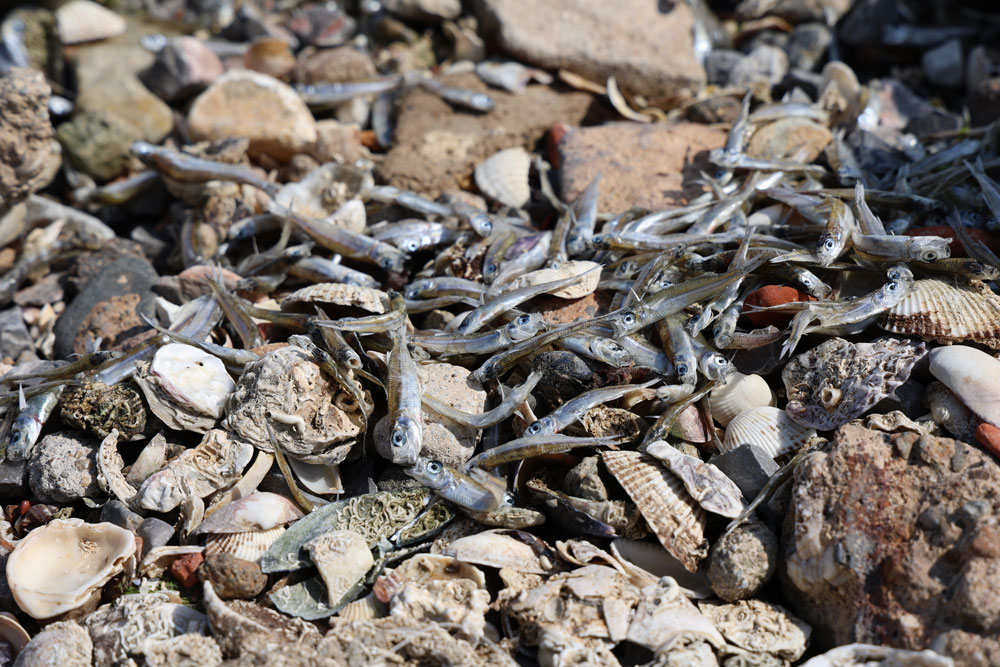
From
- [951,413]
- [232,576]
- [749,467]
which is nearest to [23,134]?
[232,576]

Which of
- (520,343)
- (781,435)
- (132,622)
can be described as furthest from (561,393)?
(132,622)

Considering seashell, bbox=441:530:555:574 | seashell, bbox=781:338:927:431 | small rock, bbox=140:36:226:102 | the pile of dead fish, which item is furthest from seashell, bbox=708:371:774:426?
small rock, bbox=140:36:226:102

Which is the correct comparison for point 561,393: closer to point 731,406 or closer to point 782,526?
point 731,406

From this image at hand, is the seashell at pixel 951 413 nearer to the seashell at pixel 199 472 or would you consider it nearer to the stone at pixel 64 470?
the seashell at pixel 199 472

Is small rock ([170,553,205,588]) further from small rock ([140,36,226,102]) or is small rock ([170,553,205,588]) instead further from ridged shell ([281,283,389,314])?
small rock ([140,36,226,102])

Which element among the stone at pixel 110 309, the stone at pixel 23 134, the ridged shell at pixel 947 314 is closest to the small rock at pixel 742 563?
the ridged shell at pixel 947 314

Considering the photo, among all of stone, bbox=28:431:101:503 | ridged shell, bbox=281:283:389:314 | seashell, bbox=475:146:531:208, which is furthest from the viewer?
seashell, bbox=475:146:531:208
